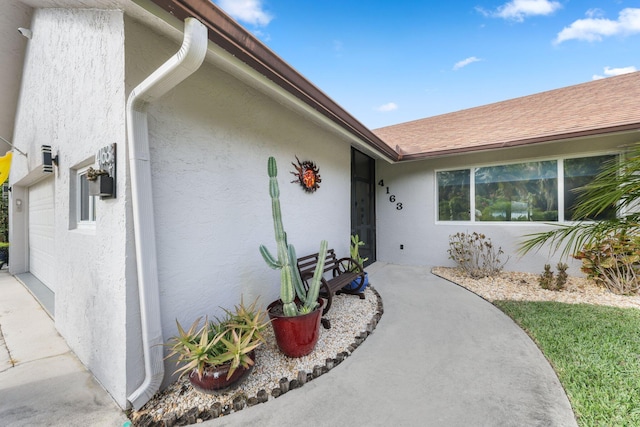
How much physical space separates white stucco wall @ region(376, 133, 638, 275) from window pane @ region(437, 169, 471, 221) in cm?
18

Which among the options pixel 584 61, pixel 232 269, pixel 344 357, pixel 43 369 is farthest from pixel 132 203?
pixel 584 61

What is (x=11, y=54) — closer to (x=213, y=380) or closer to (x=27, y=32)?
(x=27, y=32)

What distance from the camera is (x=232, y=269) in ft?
10.4

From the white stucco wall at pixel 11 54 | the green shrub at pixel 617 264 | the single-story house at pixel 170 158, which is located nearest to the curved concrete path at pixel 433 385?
the single-story house at pixel 170 158

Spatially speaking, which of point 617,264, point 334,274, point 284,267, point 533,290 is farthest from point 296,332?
point 617,264

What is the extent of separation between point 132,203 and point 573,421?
4.14 metres

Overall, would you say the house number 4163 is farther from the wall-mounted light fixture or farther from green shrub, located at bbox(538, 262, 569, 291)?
the wall-mounted light fixture

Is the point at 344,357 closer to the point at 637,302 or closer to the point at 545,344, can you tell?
the point at 545,344

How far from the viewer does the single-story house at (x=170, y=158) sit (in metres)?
2.18

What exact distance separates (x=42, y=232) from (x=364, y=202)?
8372 mm

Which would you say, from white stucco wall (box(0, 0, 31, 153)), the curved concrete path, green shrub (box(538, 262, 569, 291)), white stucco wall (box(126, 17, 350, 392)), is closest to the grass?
the curved concrete path

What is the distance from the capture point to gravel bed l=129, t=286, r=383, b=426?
2104 millimetres

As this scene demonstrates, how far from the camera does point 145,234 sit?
2.19 m

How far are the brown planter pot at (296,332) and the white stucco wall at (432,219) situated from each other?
17.8 ft
